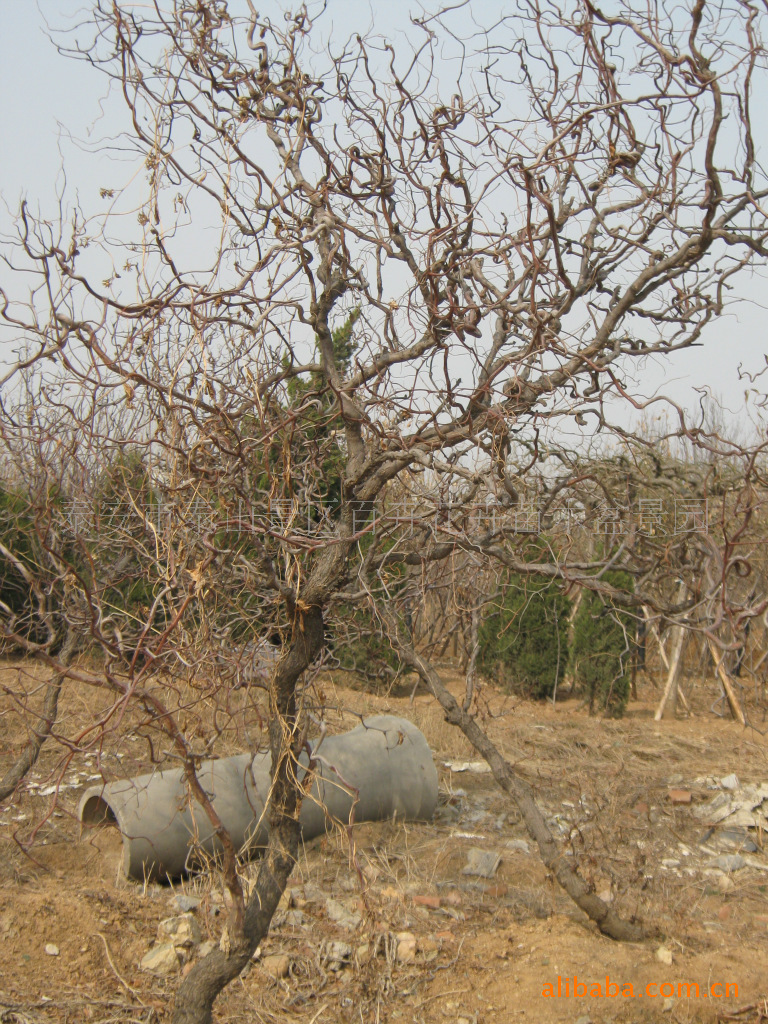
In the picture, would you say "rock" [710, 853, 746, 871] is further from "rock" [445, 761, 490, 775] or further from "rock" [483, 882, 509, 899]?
"rock" [445, 761, 490, 775]

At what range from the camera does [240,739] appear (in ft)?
23.0

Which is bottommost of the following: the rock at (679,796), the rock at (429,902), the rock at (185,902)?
the rock at (185,902)

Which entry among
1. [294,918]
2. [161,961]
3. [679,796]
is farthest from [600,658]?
[161,961]

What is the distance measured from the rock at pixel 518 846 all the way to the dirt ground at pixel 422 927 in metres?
0.02

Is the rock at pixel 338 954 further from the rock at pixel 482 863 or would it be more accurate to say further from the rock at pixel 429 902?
the rock at pixel 482 863

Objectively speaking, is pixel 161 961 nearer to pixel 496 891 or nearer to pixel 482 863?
pixel 496 891

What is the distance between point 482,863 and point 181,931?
188cm

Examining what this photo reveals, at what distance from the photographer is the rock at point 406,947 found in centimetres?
383

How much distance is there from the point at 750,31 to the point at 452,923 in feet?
13.8

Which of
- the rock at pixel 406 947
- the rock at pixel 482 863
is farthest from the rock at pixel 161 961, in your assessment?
the rock at pixel 482 863

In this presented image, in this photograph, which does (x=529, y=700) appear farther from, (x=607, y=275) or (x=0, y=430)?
(x=0, y=430)

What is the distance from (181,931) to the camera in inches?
160

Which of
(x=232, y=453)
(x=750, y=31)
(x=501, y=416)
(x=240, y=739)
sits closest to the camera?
(x=232, y=453)

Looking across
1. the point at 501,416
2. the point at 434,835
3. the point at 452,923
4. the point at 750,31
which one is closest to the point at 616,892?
the point at 452,923
